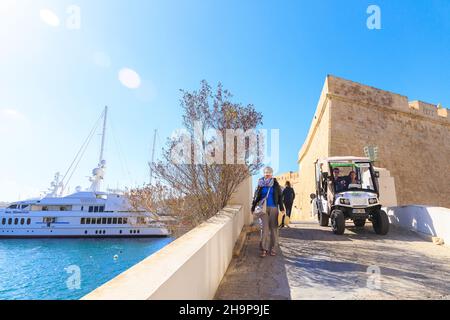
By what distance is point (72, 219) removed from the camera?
38.0 m

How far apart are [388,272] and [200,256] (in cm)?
329

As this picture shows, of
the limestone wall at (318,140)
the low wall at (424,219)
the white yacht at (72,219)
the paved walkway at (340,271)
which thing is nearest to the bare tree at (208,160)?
the paved walkway at (340,271)

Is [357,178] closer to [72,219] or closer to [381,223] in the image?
[381,223]

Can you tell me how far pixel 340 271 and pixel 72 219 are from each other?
137 ft

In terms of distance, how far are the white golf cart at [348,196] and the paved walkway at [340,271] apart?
3.66ft

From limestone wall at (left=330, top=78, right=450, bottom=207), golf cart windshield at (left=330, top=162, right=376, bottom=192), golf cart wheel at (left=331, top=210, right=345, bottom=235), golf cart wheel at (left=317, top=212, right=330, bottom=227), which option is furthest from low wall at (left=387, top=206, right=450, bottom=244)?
limestone wall at (left=330, top=78, right=450, bottom=207)

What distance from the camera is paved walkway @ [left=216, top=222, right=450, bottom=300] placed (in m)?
3.28

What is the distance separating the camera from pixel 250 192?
358 inches

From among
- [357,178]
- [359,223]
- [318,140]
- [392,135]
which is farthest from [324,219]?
[392,135]

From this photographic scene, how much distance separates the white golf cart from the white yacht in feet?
102

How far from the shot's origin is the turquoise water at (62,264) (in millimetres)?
20453

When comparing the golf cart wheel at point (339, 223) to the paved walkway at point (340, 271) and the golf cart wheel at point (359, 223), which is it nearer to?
the paved walkway at point (340, 271)
